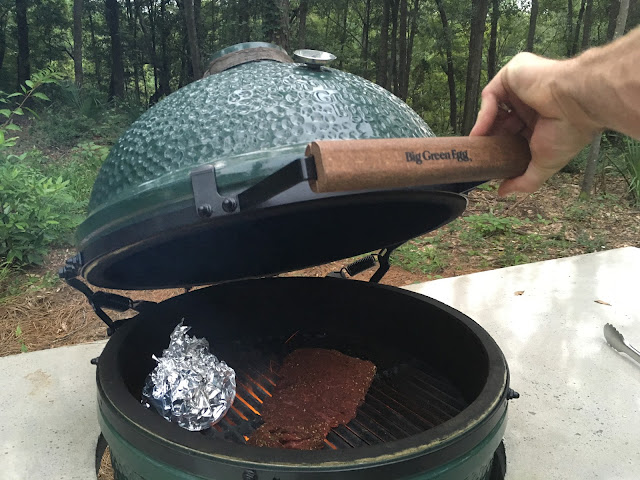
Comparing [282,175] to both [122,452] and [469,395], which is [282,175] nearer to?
[122,452]

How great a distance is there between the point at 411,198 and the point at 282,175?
366mm

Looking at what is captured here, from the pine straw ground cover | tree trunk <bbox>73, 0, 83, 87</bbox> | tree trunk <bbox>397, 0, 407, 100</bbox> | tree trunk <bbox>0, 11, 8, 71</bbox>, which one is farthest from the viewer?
tree trunk <bbox>0, 11, 8, 71</bbox>

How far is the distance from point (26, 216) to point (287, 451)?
353 cm

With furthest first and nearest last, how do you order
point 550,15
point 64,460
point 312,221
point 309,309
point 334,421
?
point 550,15 < point 309,309 < point 64,460 < point 312,221 < point 334,421

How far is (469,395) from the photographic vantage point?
150cm

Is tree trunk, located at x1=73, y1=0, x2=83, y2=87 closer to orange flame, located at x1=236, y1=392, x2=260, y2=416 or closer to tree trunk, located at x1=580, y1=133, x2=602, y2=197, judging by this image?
tree trunk, located at x1=580, y1=133, x2=602, y2=197

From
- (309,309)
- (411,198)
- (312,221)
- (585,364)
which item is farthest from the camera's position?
(585,364)

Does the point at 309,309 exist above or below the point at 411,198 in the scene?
below

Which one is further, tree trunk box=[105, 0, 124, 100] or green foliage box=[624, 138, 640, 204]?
tree trunk box=[105, 0, 124, 100]

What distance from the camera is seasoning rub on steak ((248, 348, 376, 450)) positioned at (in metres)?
1.40

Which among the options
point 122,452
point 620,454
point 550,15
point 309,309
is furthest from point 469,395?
point 550,15

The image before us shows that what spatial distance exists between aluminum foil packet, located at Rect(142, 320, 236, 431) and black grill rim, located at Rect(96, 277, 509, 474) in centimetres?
28

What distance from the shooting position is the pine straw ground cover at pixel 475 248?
10.5 feet

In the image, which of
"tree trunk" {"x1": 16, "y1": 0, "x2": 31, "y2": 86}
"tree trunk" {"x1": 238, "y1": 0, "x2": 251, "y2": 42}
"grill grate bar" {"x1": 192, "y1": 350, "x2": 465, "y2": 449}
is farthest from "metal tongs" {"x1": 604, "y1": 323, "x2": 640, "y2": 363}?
"tree trunk" {"x1": 16, "y1": 0, "x2": 31, "y2": 86}
